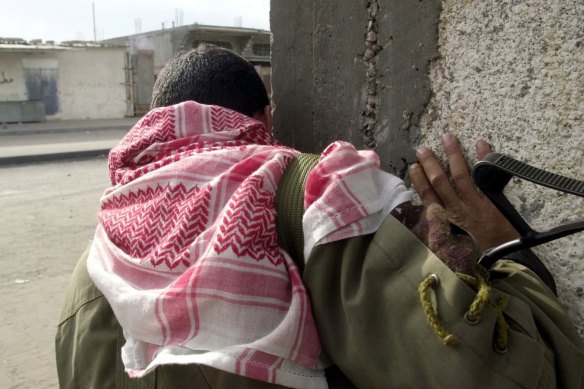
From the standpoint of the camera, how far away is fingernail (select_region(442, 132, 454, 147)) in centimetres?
135

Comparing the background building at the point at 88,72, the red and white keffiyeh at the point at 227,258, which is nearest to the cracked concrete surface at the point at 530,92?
the red and white keffiyeh at the point at 227,258

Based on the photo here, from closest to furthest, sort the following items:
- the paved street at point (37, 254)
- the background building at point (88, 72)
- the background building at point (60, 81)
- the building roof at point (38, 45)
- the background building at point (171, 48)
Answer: the paved street at point (37, 254) → the building roof at point (38, 45) → the background building at point (60, 81) → the background building at point (88, 72) → the background building at point (171, 48)

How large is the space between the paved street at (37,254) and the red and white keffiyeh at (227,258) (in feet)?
8.01

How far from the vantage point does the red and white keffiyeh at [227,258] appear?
3.07ft

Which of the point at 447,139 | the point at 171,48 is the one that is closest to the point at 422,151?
the point at 447,139

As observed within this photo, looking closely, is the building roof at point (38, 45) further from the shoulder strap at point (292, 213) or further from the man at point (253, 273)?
the shoulder strap at point (292, 213)

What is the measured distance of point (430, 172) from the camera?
1384mm

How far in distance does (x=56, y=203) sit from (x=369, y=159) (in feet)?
23.1

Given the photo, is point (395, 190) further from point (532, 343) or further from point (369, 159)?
point (532, 343)

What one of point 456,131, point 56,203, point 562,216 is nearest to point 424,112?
point 456,131

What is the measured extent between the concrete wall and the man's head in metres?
0.33

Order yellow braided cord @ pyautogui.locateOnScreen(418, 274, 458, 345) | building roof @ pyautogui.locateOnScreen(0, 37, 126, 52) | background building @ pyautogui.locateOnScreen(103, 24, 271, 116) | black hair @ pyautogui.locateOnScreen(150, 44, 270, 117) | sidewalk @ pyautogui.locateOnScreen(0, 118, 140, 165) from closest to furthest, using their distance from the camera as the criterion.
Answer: yellow braided cord @ pyautogui.locateOnScreen(418, 274, 458, 345)
black hair @ pyautogui.locateOnScreen(150, 44, 270, 117)
sidewalk @ pyautogui.locateOnScreen(0, 118, 140, 165)
building roof @ pyautogui.locateOnScreen(0, 37, 126, 52)
background building @ pyautogui.locateOnScreen(103, 24, 271, 116)

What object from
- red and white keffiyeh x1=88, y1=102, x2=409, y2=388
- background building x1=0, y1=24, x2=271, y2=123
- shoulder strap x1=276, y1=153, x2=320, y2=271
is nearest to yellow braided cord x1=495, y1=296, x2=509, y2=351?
red and white keffiyeh x1=88, y1=102, x2=409, y2=388

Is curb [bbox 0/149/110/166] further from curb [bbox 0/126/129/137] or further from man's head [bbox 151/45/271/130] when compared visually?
man's head [bbox 151/45/271/130]
